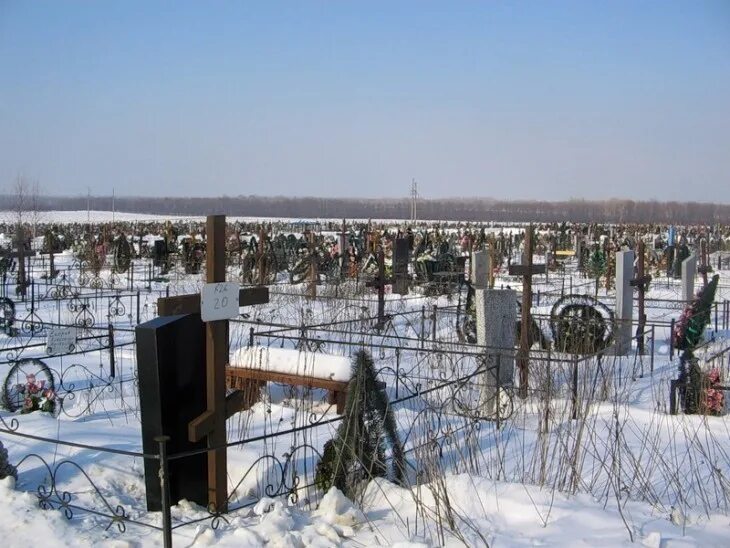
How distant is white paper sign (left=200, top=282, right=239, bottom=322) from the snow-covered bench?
2.44 metres

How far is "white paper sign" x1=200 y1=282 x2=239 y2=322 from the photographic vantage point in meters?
4.68

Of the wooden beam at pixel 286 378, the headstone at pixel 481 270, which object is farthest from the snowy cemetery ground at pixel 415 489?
the headstone at pixel 481 270

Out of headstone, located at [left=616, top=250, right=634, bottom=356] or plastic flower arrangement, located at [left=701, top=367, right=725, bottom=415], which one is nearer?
plastic flower arrangement, located at [left=701, top=367, right=725, bottom=415]

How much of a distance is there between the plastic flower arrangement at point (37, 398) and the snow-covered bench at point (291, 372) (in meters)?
1.67

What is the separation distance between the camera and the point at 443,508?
14.3 feet

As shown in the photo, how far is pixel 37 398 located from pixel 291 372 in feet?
8.00

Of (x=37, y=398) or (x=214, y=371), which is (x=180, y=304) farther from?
(x=37, y=398)

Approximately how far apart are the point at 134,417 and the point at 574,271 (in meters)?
22.8

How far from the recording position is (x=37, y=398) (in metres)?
7.54

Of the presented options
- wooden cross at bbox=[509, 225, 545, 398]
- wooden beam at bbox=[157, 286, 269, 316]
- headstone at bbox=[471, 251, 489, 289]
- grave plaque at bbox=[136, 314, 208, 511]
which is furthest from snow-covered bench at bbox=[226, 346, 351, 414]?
headstone at bbox=[471, 251, 489, 289]

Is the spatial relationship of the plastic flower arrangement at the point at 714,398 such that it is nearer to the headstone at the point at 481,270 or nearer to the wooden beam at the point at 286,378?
the wooden beam at the point at 286,378

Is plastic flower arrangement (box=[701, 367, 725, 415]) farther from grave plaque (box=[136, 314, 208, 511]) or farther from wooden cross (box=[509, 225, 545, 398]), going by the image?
grave plaque (box=[136, 314, 208, 511])

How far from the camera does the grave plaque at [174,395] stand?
462 centimetres

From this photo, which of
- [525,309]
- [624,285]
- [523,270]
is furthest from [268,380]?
[624,285]
